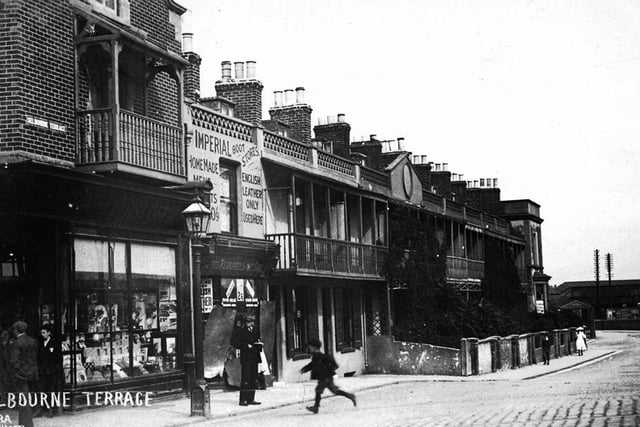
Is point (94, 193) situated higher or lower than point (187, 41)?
lower

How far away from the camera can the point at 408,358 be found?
2859 cm

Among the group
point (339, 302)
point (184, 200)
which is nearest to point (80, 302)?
point (184, 200)

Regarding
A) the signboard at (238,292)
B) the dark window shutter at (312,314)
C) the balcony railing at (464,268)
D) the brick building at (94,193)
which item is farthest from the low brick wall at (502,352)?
the brick building at (94,193)

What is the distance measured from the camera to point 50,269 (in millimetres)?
14758

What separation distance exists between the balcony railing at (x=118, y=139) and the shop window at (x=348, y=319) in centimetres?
1271

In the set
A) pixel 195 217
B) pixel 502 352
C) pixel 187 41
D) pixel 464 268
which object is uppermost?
pixel 187 41

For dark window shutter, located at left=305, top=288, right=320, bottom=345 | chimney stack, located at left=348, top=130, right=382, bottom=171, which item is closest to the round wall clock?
chimney stack, located at left=348, top=130, right=382, bottom=171

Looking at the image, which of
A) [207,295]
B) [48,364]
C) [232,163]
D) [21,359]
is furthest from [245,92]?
[21,359]

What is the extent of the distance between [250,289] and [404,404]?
20.9 ft

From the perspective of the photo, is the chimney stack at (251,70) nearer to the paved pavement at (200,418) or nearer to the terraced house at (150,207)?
the terraced house at (150,207)

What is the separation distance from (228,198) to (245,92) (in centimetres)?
391

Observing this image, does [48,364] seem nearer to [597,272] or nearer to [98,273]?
[98,273]

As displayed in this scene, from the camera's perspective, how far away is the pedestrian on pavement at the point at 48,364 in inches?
568

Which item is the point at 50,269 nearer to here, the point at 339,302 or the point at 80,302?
the point at 80,302
